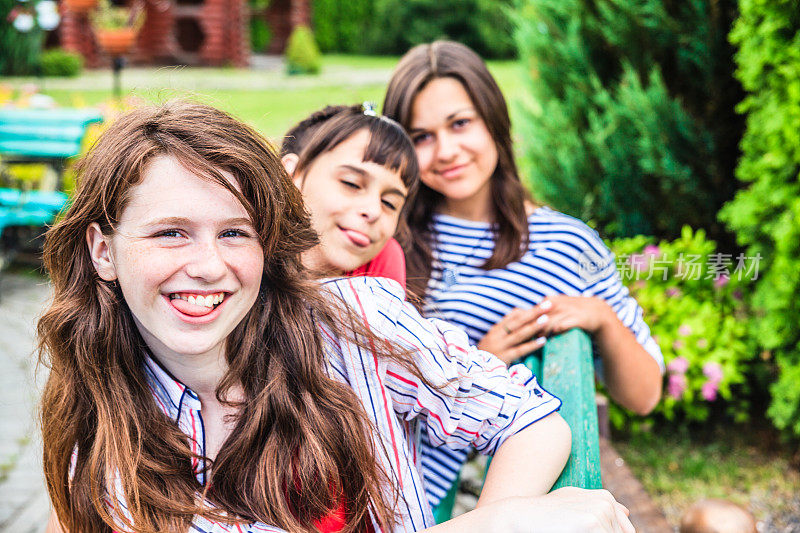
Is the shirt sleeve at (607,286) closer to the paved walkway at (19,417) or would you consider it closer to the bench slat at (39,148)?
the paved walkway at (19,417)

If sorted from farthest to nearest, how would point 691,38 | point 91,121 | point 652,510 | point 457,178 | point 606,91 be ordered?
point 91,121
point 606,91
point 691,38
point 652,510
point 457,178

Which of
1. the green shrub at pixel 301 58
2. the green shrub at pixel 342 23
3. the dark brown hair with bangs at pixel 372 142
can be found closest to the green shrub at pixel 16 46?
the green shrub at pixel 301 58

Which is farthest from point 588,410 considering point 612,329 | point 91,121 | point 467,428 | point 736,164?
point 91,121

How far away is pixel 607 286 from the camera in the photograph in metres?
2.52

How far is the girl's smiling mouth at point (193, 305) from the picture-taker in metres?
1.54

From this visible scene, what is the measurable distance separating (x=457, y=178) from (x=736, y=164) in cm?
226

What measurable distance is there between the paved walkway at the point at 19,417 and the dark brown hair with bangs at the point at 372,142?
93 cm

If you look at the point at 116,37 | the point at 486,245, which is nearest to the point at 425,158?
the point at 486,245

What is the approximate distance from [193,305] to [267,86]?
15245mm

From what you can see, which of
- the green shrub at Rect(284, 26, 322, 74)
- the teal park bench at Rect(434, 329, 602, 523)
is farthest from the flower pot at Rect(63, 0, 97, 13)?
the teal park bench at Rect(434, 329, 602, 523)

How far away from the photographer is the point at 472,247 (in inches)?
106

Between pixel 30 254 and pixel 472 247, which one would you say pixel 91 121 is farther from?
pixel 472 247

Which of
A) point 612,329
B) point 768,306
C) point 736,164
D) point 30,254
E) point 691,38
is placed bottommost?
point 30,254

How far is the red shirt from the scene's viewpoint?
2309 millimetres
